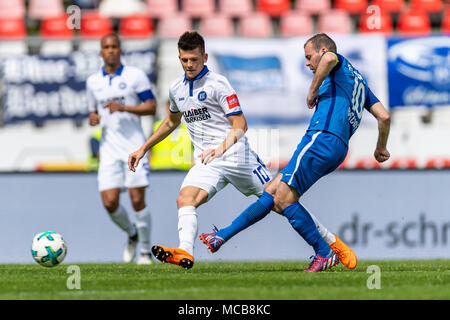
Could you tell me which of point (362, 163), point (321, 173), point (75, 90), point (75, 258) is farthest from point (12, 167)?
point (321, 173)

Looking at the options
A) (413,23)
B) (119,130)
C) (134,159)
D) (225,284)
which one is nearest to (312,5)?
(413,23)

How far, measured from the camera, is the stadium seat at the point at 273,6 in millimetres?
18203

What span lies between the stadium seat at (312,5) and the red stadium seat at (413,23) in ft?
4.99

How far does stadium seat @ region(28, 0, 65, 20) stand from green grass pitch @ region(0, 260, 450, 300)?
10.3 meters

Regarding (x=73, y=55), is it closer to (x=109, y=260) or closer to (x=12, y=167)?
(x=12, y=167)

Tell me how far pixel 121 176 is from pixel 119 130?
506 mm

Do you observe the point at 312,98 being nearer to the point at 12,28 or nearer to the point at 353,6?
the point at 12,28

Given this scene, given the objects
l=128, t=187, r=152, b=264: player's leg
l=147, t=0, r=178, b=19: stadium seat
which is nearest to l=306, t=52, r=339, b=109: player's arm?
l=128, t=187, r=152, b=264: player's leg

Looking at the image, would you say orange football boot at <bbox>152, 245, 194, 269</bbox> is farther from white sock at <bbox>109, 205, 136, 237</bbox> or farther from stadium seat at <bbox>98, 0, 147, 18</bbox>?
stadium seat at <bbox>98, 0, 147, 18</bbox>

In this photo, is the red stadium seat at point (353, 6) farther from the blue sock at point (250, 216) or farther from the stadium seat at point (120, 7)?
the blue sock at point (250, 216)

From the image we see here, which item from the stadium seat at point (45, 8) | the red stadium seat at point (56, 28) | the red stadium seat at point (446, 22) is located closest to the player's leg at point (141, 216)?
the red stadium seat at point (56, 28)

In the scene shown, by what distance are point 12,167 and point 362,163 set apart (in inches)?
217

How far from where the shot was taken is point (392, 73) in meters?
15.4
